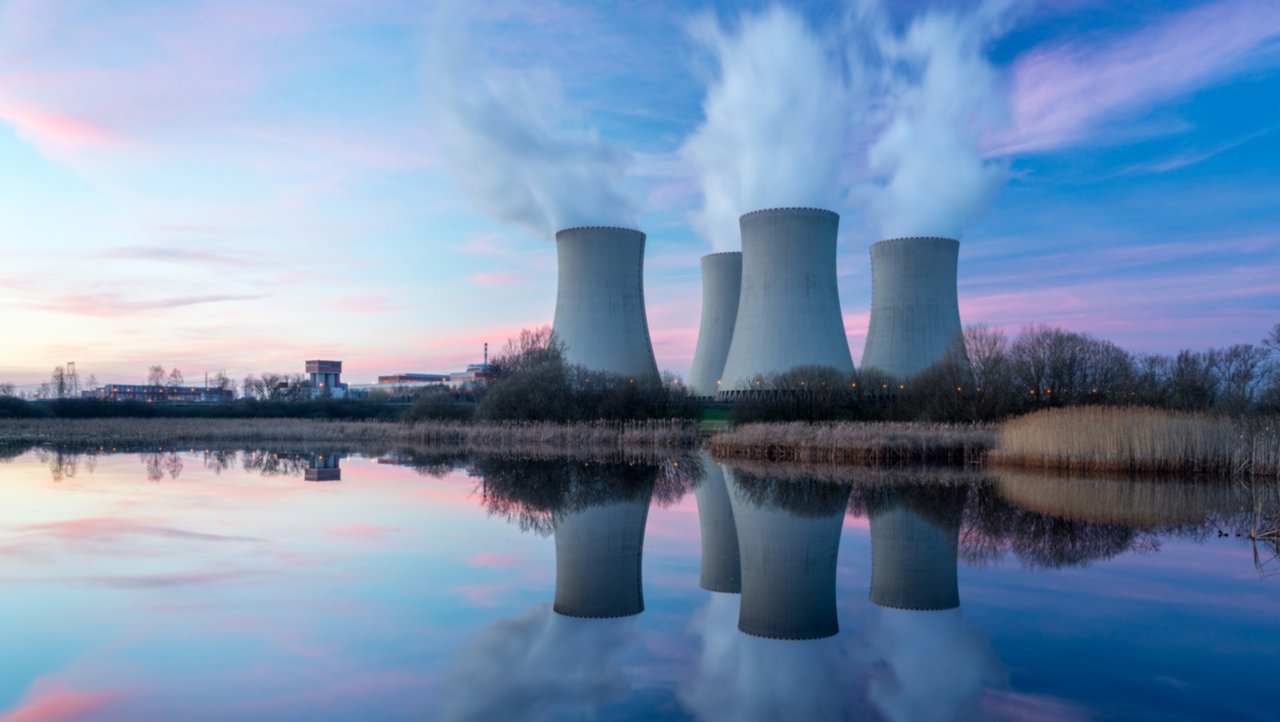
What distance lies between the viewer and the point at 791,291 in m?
18.4

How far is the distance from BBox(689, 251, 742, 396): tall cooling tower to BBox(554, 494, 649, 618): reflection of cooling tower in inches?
673

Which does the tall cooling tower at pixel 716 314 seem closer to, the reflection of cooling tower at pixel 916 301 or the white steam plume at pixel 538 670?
the reflection of cooling tower at pixel 916 301

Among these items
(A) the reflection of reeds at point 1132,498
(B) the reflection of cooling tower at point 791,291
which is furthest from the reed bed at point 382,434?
(A) the reflection of reeds at point 1132,498

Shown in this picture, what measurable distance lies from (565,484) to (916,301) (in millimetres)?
12068

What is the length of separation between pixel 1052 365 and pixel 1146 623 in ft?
52.6

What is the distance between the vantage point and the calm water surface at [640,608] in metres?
3.22

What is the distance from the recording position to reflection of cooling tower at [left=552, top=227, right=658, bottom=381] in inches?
812

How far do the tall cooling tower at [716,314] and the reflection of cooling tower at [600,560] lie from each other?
1709 centimetres

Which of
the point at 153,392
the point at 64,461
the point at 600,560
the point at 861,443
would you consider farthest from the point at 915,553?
the point at 153,392

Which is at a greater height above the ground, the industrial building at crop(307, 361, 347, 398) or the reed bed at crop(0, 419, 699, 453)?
the industrial building at crop(307, 361, 347, 398)

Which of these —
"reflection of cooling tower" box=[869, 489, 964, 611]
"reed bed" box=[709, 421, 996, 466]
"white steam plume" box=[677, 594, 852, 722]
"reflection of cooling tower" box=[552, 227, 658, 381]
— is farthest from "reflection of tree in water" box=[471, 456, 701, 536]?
"reflection of cooling tower" box=[552, 227, 658, 381]

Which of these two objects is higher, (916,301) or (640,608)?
(916,301)

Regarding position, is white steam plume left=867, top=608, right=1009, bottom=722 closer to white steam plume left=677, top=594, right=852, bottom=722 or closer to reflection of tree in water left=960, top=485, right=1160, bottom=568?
white steam plume left=677, top=594, right=852, bottom=722

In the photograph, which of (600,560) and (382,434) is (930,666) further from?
(382,434)
